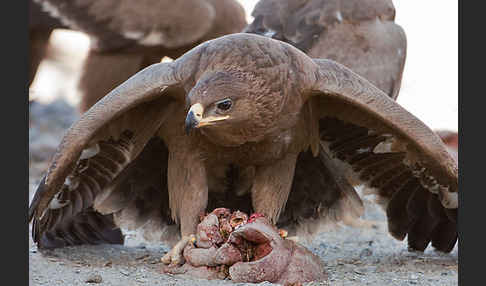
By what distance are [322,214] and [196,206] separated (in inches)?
37.9

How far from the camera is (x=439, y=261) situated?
537cm

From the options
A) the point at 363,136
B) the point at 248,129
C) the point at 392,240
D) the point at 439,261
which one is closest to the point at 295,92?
the point at 248,129

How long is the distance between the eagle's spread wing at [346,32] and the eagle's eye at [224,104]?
70.3 inches

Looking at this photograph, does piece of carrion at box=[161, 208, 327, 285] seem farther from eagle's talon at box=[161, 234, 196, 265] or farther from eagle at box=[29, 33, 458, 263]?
eagle at box=[29, 33, 458, 263]

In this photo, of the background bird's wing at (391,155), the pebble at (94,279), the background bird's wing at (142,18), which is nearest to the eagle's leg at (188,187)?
the pebble at (94,279)

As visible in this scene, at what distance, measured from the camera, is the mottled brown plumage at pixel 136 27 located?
852 centimetres

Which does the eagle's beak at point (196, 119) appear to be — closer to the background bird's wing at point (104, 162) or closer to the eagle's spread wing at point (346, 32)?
the background bird's wing at point (104, 162)

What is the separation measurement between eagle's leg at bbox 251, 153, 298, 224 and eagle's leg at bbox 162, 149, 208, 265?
1.05 feet

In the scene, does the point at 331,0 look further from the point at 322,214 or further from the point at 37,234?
the point at 37,234

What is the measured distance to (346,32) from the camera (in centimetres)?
621

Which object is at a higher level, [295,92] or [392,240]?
[295,92]

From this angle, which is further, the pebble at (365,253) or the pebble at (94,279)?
the pebble at (365,253)

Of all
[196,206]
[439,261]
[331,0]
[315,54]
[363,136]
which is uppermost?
[331,0]

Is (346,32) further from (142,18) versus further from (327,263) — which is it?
(142,18)
